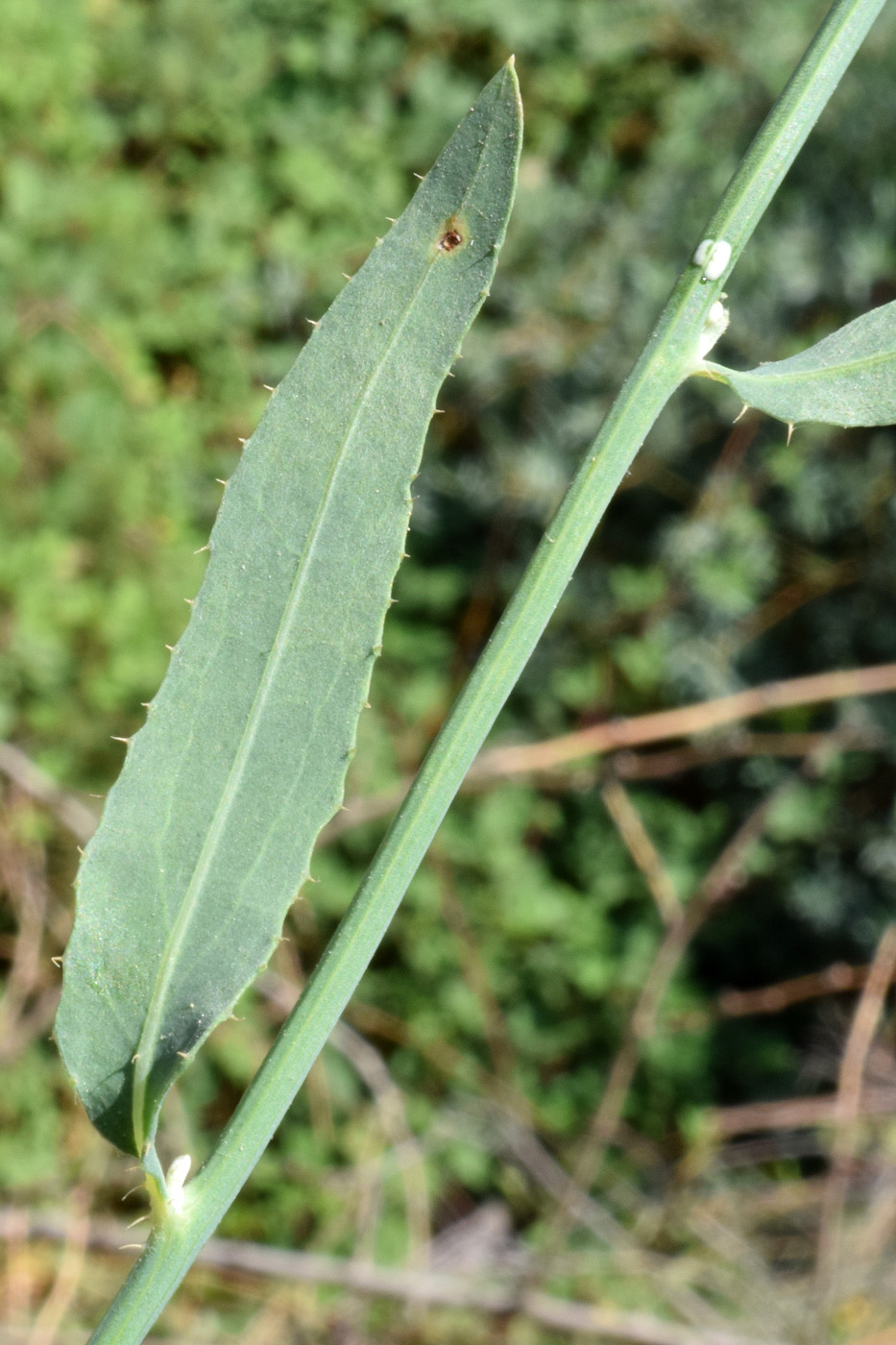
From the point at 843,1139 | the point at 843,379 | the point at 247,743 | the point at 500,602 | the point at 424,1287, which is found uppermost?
the point at 500,602

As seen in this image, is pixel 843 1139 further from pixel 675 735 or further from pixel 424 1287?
pixel 675 735

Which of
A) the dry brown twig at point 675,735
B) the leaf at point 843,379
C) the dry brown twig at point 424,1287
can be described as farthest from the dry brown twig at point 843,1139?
the leaf at point 843,379

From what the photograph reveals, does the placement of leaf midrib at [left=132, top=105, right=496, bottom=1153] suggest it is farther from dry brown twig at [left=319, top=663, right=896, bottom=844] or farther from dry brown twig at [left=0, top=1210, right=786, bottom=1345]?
dry brown twig at [left=0, top=1210, right=786, bottom=1345]

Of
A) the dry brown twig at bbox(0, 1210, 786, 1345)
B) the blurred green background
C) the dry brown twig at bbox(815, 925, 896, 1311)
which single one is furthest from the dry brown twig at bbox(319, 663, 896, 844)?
the dry brown twig at bbox(0, 1210, 786, 1345)

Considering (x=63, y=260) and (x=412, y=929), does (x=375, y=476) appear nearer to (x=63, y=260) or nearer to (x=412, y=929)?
(x=412, y=929)

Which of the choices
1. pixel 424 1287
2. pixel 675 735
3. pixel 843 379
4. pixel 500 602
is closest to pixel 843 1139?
pixel 424 1287

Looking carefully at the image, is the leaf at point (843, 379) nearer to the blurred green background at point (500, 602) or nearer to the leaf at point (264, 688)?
the leaf at point (264, 688)
